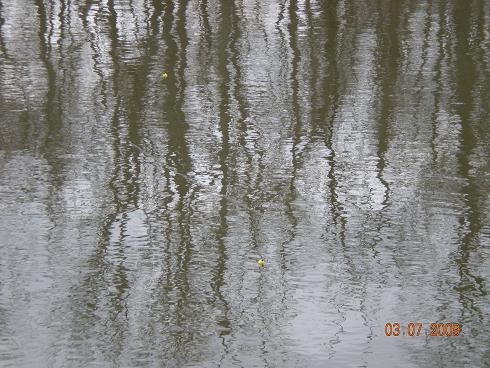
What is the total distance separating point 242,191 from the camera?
→ 715cm

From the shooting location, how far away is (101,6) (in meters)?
12.3

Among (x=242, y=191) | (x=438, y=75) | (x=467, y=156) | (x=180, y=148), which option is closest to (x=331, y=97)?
(x=438, y=75)

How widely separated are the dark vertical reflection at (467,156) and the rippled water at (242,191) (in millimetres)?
22

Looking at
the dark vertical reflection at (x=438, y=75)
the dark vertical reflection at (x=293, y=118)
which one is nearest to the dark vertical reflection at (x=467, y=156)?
the dark vertical reflection at (x=438, y=75)

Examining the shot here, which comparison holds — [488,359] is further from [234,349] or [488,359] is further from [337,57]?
[337,57]

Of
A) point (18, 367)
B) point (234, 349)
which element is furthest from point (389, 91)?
point (18, 367)

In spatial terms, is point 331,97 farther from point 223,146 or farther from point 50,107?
point 50,107

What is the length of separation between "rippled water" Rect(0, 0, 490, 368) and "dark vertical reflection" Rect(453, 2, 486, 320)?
0.07ft

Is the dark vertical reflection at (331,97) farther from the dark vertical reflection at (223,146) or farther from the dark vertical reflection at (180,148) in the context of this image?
the dark vertical reflection at (180,148)

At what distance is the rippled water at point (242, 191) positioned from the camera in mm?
5387

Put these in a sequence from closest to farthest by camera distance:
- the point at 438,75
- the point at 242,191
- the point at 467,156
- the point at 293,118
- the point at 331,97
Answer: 1. the point at 242,191
2. the point at 467,156
3. the point at 293,118
4. the point at 331,97
5. the point at 438,75

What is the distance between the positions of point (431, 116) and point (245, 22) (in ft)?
11.8
